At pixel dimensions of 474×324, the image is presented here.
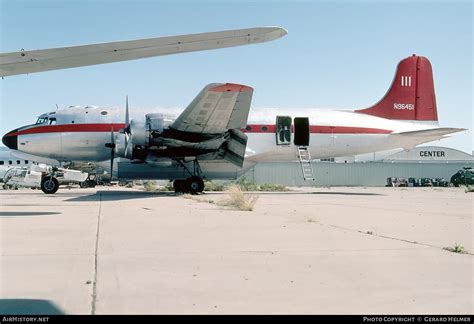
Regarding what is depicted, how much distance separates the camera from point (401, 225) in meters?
9.77

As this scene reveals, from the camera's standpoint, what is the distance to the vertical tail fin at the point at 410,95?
27141 mm

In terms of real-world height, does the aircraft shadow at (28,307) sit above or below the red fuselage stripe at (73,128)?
below

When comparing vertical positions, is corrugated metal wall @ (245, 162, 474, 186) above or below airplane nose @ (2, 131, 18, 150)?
below

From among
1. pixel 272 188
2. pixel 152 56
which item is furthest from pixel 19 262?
pixel 272 188

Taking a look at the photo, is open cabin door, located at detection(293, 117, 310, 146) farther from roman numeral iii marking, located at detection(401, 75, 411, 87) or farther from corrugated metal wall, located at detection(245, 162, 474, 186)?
corrugated metal wall, located at detection(245, 162, 474, 186)

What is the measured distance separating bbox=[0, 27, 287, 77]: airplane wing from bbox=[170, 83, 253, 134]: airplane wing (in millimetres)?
9236

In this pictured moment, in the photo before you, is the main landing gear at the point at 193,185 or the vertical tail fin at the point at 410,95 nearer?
the main landing gear at the point at 193,185

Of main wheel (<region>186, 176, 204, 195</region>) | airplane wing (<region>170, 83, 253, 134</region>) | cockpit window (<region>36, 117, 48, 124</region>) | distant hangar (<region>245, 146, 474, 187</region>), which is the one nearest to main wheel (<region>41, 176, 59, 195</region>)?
cockpit window (<region>36, 117, 48, 124</region>)

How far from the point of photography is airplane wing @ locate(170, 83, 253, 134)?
687 inches

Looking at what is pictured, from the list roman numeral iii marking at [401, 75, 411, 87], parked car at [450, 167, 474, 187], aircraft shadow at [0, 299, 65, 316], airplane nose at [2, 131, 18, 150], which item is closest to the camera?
aircraft shadow at [0, 299, 65, 316]

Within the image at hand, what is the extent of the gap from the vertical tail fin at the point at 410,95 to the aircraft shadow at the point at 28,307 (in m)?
24.7

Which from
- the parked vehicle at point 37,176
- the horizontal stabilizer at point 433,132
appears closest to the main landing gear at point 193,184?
the parked vehicle at point 37,176

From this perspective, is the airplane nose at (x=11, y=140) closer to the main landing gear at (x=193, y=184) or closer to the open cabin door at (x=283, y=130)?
the main landing gear at (x=193, y=184)

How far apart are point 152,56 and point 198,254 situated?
3458 mm
